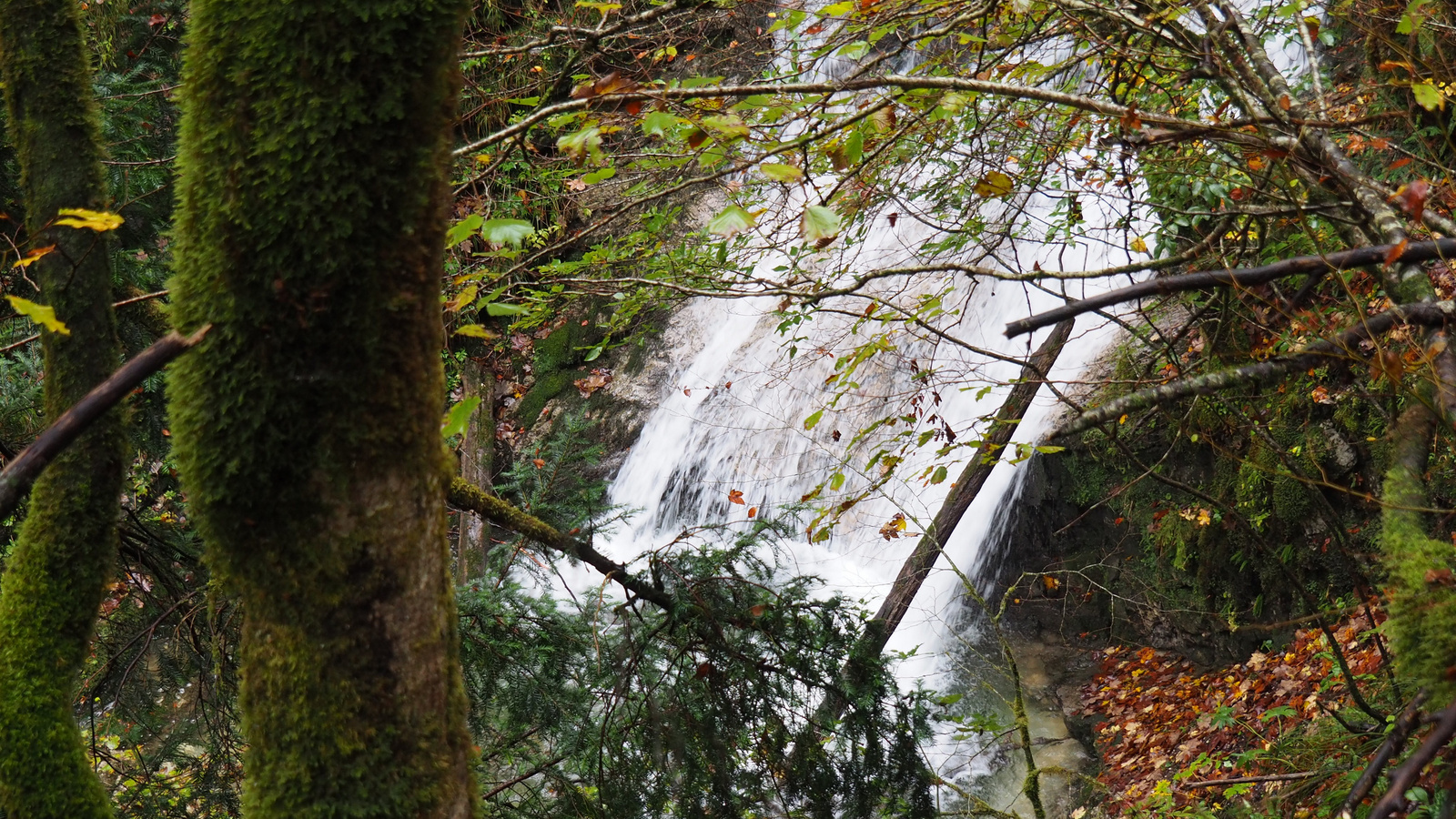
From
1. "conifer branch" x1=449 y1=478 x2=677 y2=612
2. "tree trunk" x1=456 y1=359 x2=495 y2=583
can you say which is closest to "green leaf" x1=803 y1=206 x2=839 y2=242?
"conifer branch" x1=449 y1=478 x2=677 y2=612

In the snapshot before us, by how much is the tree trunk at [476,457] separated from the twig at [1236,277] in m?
6.71

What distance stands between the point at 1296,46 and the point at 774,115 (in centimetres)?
717

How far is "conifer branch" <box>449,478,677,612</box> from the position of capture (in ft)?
9.09

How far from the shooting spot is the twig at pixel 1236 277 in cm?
124

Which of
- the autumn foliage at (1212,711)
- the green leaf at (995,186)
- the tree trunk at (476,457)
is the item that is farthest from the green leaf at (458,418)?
the tree trunk at (476,457)

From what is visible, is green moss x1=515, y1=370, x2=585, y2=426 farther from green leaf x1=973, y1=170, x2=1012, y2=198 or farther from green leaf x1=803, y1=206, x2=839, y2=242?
green leaf x1=803, y1=206, x2=839, y2=242

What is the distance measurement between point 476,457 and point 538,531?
5.19 meters

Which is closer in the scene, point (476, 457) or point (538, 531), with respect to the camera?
point (538, 531)

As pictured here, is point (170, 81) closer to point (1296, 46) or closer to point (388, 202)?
point (388, 202)

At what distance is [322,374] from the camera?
1.08m

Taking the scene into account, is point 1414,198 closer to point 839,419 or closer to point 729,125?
point 729,125

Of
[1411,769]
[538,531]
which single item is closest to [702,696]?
[538,531]

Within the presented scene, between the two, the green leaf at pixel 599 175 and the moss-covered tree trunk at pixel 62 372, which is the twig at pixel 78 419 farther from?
Answer: the green leaf at pixel 599 175

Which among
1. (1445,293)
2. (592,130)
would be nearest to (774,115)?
(592,130)
